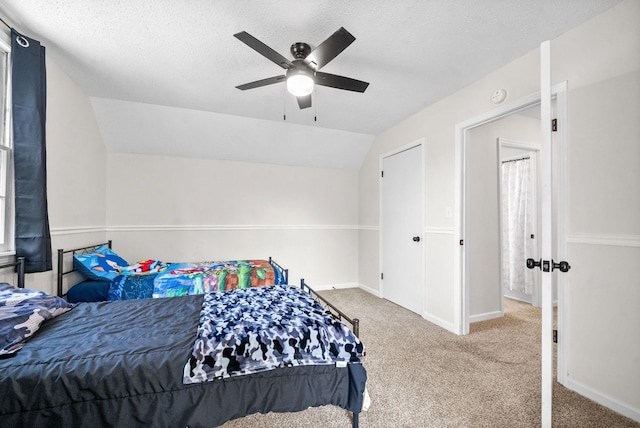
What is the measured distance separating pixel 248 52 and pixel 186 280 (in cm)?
225

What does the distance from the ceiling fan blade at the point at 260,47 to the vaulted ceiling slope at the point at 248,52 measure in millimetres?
275

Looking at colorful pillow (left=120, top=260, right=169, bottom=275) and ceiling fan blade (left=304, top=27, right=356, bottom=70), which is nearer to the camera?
ceiling fan blade (left=304, top=27, right=356, bottom=70)

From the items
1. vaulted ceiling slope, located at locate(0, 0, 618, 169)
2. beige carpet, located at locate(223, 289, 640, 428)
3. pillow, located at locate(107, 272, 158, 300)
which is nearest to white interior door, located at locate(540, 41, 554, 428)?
beige carpet, located at locate(223, 289, 640, 428)

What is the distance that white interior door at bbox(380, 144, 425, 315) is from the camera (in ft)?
11.1

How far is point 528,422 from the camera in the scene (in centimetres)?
158

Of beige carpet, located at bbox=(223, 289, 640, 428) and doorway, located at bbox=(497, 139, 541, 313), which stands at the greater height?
doorway, located at bbox=(497, 139, 541, 313)

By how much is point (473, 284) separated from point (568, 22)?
2.51 metres

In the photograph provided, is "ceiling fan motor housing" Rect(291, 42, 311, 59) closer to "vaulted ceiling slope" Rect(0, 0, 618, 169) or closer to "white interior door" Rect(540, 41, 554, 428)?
"vaulted ceiling slope" Rect(0, 0, 618, 169)

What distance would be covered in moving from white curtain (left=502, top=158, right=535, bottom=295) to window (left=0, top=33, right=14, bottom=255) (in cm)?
517

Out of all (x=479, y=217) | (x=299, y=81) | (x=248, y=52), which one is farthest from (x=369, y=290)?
(x=248, y=52)

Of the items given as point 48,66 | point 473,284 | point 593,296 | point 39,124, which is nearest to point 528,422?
point 593,296

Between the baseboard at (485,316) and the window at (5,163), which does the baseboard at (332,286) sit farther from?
the window at (5,163)

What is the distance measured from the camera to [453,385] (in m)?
1.92

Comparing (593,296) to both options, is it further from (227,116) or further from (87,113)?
(87,113)
